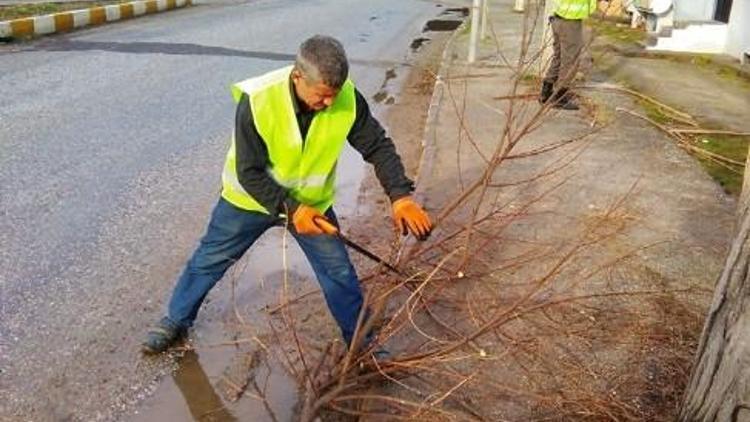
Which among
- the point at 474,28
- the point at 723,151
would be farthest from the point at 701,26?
the point at 723,151

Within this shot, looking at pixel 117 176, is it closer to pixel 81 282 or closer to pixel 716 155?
pixel 81 282

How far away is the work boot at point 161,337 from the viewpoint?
11.0 feet

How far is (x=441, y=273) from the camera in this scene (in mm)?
3988

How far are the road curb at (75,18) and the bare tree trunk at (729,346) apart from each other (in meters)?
10.4

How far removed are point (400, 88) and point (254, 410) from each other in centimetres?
633

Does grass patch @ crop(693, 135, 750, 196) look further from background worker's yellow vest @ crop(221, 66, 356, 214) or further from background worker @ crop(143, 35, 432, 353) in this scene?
background worker's yellow vest @ crop(221, 66, 356, 214)

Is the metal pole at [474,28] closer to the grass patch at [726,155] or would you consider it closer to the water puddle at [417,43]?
the water puddle at [417,43]

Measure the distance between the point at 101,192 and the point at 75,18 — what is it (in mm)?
7949

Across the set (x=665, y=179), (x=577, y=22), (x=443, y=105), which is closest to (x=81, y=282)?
(x=665, y=179)

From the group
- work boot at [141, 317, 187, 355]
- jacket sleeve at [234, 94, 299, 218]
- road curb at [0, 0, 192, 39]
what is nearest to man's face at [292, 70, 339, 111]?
jacket sleeve at [234, 94, 299, 218]

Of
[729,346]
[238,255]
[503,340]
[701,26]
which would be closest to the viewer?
[729,346]

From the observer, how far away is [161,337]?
11.0 ft

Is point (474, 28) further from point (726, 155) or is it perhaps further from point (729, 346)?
point (729, 346)

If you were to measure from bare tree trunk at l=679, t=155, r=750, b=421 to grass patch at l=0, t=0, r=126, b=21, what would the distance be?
37.0 feet
